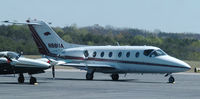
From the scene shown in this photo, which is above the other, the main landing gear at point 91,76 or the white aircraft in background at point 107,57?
the white aircraft in background at point 107,57

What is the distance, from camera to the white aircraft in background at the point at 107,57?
36750 mm

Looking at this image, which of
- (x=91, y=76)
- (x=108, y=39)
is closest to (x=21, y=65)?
(x=91, y=76)

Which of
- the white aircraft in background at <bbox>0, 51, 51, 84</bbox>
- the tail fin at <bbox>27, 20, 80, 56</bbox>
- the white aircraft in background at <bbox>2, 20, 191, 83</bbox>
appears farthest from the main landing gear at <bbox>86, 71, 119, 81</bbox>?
the white aircraft in background at <bbox>0, 51, 51, 84</bbox>

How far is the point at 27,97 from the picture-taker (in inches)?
869

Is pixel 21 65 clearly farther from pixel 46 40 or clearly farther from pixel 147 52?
pixel 46 40

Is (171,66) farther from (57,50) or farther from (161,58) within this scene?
(57,50)

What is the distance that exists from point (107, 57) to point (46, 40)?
16.9 feet

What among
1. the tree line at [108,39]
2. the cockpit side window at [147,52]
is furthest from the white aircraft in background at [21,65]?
the tree line at [108,39]

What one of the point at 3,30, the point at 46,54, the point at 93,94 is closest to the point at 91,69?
the point at 46,54

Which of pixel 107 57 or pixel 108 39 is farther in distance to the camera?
pixel 108 39

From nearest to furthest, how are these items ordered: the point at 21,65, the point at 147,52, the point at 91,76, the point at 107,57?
the point at 21,65 → the point at 147,52 → the point at 91,76 → the point at 107,57

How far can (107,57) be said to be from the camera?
130ft

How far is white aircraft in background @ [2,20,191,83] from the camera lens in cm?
3675

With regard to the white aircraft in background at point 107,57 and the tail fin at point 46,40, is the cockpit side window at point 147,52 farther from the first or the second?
the tail fin at point 46,40
